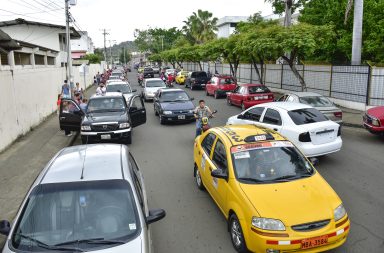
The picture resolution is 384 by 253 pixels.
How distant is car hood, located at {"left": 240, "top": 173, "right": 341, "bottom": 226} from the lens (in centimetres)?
515

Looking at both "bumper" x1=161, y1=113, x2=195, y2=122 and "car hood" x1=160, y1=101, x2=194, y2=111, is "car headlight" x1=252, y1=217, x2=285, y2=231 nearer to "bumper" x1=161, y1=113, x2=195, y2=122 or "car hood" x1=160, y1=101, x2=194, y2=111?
"bumper" x1=161, y1=113, x2=195, y2=122

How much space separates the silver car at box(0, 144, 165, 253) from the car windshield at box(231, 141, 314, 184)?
1917mm

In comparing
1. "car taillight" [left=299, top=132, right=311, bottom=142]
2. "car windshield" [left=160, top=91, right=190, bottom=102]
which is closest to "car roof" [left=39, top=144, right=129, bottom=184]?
"car taillight" [left=299, top=132, right=311, bottom=142]

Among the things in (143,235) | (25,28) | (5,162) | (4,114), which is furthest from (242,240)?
(25,28)

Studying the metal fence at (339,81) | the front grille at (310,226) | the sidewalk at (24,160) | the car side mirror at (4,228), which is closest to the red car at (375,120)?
the metal fence at (339,81)

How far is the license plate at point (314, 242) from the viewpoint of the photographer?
16.2 feet

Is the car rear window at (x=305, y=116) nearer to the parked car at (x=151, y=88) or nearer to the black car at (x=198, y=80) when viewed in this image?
the parked car at (x=151, y=88)

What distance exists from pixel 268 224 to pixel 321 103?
9974mm

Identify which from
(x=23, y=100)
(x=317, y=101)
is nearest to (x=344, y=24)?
(x=317, y=101)

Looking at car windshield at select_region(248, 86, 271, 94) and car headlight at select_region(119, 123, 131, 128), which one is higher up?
car windshield at select_region(248, 86, 271, 94)

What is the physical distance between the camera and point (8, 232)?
4.29m

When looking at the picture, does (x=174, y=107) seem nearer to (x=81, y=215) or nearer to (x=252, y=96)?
(x=252, y=96)

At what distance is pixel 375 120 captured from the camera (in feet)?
40.2

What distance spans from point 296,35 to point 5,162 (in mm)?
15181
